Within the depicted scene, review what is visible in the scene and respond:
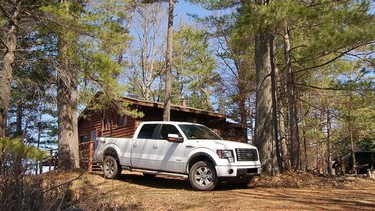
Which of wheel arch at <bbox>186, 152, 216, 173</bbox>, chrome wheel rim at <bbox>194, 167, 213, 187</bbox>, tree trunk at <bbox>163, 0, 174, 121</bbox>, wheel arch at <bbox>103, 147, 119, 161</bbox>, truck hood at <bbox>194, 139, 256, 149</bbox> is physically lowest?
chrome wheel rim at <bbox>194, 167, 213, 187</bbox>

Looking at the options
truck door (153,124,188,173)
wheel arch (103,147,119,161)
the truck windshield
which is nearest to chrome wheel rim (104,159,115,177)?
wheel arch (103,147,119,161)

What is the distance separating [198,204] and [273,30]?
21.1 ft

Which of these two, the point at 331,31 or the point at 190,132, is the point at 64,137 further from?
the point at 331,31

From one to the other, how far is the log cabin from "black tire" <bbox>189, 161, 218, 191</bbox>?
12.2 m

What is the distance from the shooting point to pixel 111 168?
12141 mm

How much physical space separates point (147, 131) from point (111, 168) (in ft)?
5.57

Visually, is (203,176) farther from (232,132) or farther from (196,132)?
(232,132)

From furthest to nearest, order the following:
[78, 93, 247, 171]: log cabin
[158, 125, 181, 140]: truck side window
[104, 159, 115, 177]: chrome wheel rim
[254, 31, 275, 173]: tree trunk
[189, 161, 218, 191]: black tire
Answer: [78, 93, 247, 171]: log cabin, [254, 31, 275, 173]: tree trunk, [104, 159, 115, 177]: chrome wheel rim, [158, 125, 181, 140]: truck side window, [189, 161, 218, 191]: black tire

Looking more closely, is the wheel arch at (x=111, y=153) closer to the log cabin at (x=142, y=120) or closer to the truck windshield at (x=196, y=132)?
the truck windshield at (x=196, y=132)

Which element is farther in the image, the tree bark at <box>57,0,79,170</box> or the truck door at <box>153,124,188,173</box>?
the tree bark at <box>57,0,79,170</box>

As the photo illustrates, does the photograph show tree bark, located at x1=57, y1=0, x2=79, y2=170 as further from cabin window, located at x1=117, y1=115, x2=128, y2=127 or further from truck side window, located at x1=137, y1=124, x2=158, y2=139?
cabin window, located at x1=117, y1=115, x2=128, y2=127

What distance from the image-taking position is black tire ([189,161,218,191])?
32.4 feet

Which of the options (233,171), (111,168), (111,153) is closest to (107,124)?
(111,153)

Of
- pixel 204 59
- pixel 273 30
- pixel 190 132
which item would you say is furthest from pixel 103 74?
pixel 204 59
